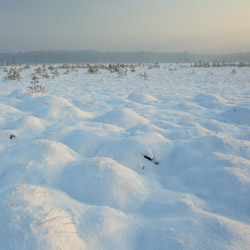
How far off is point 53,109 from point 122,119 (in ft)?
6.49

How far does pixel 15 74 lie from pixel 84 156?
37.5 ft

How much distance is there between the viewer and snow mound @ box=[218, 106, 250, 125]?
4766 millimetres

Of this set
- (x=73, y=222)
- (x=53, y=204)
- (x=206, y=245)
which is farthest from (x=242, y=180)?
(x=53, y=204)

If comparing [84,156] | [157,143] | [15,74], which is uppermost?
[15,74]

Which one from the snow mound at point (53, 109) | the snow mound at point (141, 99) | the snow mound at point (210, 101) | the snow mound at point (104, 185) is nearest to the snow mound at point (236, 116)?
the snow mound at point (210, 101)

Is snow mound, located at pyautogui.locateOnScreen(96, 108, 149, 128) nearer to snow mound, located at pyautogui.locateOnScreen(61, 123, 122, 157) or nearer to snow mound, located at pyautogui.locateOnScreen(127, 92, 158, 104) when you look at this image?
snow mound, located at pyautogui.locateOnScreen(61, 123, 122, 157)

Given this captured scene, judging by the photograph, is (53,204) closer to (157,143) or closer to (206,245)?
(206,245)

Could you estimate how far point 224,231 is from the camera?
1.48m

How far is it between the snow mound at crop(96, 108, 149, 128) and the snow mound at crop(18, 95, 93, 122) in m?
0.56

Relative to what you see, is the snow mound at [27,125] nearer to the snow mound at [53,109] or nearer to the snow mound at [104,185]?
the snow mound at [53,109]

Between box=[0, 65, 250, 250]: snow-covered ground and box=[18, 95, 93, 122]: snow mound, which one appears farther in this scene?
box=[18, 95, 93, 122]: snow mound

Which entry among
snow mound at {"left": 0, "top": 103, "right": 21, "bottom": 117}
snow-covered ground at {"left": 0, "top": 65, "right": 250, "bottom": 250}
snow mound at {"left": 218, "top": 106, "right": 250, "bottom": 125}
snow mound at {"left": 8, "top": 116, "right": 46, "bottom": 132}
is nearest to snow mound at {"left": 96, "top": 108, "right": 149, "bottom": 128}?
snow-covered ground at {"left": 0, "top": 65, "right": 250, "bottom": 250}

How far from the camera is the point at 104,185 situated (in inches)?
83.0

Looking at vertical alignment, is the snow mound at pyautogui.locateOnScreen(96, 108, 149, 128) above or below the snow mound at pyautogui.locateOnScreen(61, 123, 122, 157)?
above
